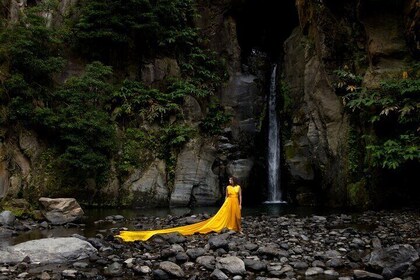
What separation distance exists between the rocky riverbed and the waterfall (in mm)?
9651

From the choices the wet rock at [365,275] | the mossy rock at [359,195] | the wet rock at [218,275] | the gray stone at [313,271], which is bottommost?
the wet rock at [218,275]

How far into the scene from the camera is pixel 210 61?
2205 cm

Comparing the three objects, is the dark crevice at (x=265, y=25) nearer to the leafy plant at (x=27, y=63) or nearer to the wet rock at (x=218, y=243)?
the leafy plant at (x=27, y=63)

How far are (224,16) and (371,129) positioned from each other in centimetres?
1371

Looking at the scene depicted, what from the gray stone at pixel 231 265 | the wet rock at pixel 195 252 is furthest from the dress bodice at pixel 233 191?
the gray stone at pixel 231 265

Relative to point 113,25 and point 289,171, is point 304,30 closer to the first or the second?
point 289,171

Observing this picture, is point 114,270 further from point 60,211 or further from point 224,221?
point 60,211

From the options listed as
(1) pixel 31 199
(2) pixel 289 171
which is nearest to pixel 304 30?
(2) pixel 289 171

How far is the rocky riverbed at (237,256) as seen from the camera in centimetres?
661

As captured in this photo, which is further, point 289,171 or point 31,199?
point 289,171

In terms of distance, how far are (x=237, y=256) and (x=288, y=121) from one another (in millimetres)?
13543

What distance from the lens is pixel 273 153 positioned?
21.1 metres

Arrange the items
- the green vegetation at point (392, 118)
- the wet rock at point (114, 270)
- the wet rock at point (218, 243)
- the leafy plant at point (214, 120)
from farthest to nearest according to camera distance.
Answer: the leafy plant at point (214, 120)
the green vegetation at point (392, 118)
the wet rock at point (218, 243)
the wet rock at point (114, 270)

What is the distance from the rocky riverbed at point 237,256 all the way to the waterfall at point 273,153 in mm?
9651
